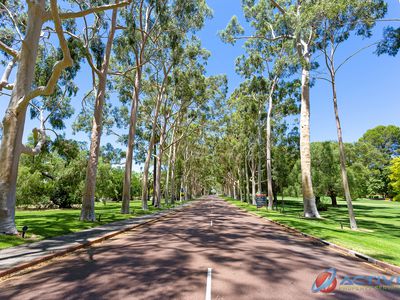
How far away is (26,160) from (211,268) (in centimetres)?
3991

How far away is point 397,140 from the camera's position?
72.8 metres

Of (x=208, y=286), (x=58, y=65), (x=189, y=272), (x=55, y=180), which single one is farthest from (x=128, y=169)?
(x=55, y=180)

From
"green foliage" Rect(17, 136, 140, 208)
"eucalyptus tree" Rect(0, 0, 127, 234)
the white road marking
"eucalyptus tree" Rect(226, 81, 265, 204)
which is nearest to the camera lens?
the white road marking

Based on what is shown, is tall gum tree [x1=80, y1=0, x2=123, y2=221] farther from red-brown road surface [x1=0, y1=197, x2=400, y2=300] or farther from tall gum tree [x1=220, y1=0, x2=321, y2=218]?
tall gum tree [x1=220, y1=0, x2=321, y2=218]

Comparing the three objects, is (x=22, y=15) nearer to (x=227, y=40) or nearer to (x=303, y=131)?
(x=227, y=40)

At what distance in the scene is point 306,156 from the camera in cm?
1883

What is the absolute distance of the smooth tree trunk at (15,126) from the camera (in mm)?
9812

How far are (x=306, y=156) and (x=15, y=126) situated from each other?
700 inches

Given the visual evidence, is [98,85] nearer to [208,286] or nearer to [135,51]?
[135,51]

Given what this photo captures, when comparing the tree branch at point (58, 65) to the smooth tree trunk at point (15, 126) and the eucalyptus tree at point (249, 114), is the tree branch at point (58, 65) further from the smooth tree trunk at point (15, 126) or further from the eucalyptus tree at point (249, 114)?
the eucalyptus tree at point (249, 114)

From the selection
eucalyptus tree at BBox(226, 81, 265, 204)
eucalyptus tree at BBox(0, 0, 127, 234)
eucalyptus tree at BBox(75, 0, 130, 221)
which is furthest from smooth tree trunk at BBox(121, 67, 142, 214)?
eucalyptus tree at BBox(226, 81, 265, 204)

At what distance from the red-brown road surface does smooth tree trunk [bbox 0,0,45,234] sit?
407 cm

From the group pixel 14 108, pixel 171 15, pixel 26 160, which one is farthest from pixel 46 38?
pixel 26 160

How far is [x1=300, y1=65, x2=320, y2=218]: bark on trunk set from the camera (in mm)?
18609
